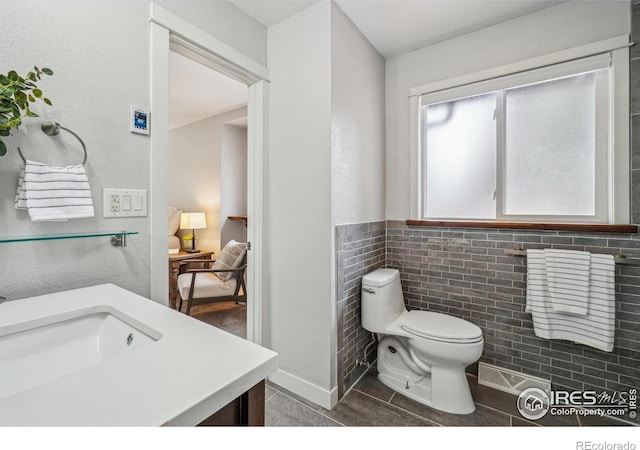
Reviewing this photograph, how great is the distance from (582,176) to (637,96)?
45cm

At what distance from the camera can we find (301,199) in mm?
1815

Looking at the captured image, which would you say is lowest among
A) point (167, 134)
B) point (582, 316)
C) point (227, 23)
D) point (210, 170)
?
point (582, 316)

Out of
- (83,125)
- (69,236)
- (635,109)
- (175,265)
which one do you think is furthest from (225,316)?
A: (635,109)

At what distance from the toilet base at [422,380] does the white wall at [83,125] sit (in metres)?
1.51

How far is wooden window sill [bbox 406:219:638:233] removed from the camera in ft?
5.17

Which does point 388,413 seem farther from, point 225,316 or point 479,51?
point 479,51

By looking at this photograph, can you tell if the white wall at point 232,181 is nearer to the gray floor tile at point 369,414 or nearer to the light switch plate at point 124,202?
the light switch plate at point 124,202

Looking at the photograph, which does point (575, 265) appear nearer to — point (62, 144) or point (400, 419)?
point (400, 419)

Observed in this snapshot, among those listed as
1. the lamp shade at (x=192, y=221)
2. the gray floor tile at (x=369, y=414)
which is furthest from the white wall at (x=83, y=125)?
the lamp shade at (x=192, y=221)

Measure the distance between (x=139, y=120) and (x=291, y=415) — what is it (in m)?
1.68

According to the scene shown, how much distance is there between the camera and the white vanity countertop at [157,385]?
17.3 inches

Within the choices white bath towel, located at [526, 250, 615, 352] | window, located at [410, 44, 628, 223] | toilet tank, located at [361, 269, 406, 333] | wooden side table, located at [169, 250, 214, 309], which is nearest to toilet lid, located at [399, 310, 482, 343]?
toilet tank, located at [361, 269, 406, 333]

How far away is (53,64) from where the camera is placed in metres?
1.07

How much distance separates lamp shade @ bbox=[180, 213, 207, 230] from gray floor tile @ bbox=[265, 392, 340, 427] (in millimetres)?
2759
